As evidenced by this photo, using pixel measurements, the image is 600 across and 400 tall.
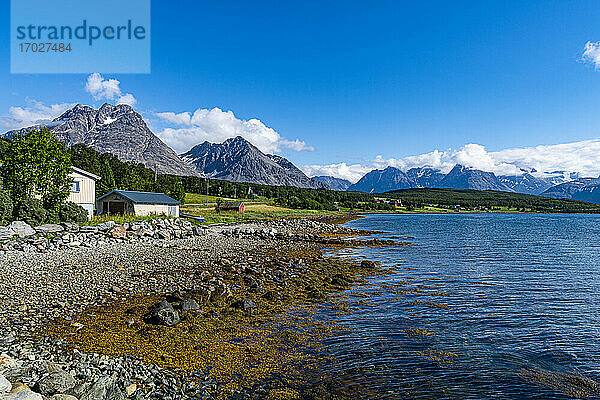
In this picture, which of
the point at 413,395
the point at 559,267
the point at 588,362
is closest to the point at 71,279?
the point at 413,395

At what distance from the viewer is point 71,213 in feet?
132

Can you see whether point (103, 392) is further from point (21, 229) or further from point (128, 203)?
point (128, 203)

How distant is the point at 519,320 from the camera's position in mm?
15852

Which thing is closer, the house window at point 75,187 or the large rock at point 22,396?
the large rock at point 22,396

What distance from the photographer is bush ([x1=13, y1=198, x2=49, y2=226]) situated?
1389 inches

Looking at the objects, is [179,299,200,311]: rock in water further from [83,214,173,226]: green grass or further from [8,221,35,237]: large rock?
[83,214,173,226]: green grass

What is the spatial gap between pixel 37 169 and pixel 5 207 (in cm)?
746

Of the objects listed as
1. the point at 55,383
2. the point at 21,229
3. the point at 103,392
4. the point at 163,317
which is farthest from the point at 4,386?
the point at 21,229

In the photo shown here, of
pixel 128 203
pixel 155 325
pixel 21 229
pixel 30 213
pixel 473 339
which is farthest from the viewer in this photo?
pixel 128 203

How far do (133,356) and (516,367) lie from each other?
12004mm

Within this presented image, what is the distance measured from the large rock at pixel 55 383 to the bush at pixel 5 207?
111 feet

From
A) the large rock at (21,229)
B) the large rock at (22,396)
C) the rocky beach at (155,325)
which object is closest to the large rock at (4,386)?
the rocky beach at (155,325)

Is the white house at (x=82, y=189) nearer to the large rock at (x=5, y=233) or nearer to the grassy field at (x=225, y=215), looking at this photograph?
the large rock at (x=5, y=233)

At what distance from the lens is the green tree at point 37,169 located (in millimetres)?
38500
